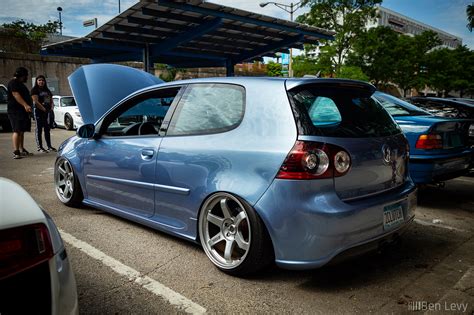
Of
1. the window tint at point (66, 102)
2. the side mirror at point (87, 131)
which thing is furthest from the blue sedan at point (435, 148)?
the window tint at point (66, 102)

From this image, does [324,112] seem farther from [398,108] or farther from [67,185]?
[67,185]

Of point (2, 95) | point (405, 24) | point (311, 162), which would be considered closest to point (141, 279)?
point (311, 162)

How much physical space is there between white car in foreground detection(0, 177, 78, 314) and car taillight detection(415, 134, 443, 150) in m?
4.25

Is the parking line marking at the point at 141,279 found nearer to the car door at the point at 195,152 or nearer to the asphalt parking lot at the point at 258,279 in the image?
the asphalt parking lot at the point at 258,279

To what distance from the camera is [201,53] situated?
14742mm

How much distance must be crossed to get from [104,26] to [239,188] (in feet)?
31.7

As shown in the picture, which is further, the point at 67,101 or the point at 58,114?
the point at 67,101

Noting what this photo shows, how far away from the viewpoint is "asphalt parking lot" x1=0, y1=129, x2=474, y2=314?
249cm

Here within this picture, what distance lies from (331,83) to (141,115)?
268 centimetres

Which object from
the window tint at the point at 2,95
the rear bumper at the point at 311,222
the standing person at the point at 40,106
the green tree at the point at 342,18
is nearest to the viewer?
the rear bumper at the point at 311,222

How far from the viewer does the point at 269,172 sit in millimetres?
2584

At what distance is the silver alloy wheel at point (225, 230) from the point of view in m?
2.83

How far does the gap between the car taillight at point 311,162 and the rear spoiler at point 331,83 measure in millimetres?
495

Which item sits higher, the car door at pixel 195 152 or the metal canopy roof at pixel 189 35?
the metal canopy roof at pixel 189 35
